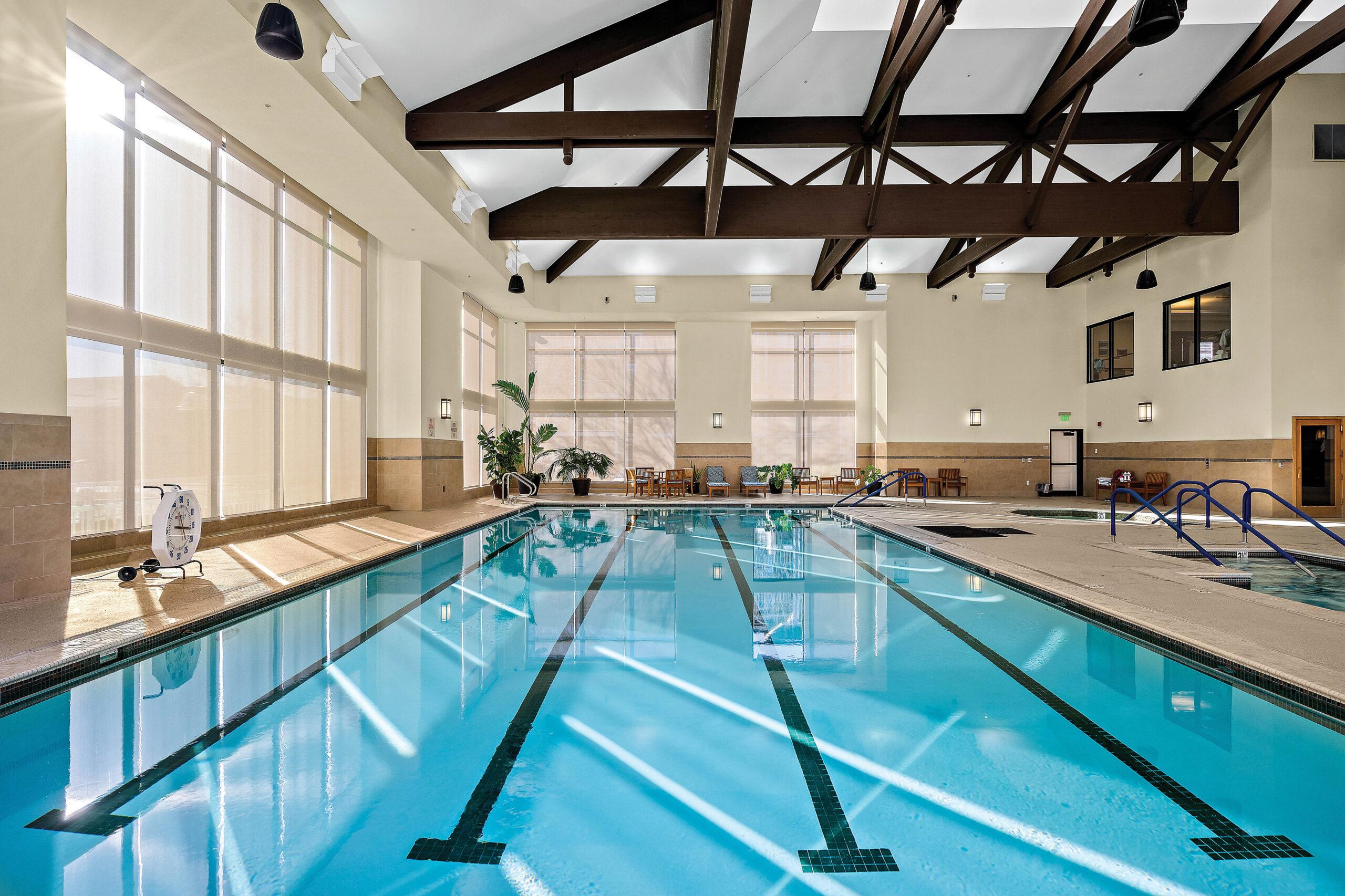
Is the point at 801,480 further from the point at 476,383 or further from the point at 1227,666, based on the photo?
the point at 1227,666

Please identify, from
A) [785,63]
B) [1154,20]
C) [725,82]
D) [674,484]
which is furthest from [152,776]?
[674,484]

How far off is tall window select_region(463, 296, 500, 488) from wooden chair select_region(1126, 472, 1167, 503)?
1338 cm

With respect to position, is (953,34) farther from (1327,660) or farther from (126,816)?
(126,816)

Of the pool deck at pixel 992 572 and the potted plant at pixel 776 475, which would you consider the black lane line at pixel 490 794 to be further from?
the potted plant at pixel 776 475

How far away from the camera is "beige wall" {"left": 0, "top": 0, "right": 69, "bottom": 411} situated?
423 centimetres

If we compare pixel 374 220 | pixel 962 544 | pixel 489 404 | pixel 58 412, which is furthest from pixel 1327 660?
pixel 489 404

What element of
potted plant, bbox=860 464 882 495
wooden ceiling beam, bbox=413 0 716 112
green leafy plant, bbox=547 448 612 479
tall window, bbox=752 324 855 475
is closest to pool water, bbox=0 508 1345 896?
wooden ceiling beam, bbox=413 0 716 112

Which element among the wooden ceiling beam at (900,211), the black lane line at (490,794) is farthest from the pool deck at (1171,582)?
the wooden ceiling beam at (900,211)

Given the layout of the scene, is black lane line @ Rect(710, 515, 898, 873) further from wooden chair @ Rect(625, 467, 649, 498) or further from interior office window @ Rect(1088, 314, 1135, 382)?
interior office window @ Rect(1088, 314, 1135, 382)

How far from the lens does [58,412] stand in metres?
4.66

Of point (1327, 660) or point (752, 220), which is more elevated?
point (752, 220)

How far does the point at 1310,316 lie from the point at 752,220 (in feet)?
28.4

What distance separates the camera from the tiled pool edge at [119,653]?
2.97 meters

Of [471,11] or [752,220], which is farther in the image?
[752,220]
